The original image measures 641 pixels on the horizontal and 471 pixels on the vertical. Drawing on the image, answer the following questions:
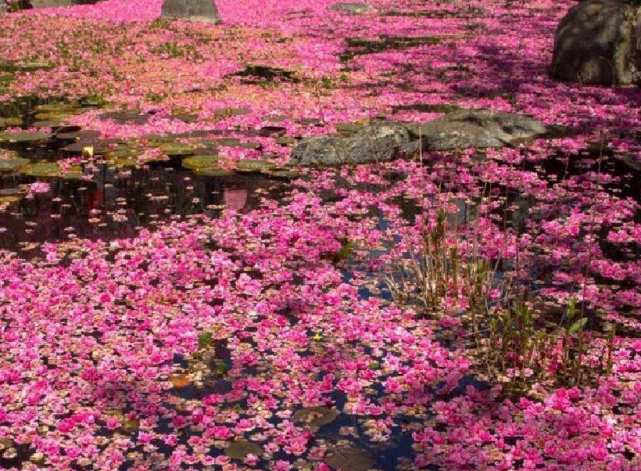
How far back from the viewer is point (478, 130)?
11.4 metres

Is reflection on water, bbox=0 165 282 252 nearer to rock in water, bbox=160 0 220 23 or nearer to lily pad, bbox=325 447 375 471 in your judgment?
lily pad, bbox=325 447 375 471

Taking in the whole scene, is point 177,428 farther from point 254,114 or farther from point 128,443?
point 254,114

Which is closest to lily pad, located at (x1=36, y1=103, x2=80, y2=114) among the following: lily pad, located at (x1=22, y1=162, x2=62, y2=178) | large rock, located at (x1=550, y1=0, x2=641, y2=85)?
lily pad, located at (x1=22, y1=162, x2=62, y2=178)

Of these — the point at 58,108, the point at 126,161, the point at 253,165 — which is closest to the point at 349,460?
the point at 253,165

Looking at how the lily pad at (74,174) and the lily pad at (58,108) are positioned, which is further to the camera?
the lily pad at (58,108)

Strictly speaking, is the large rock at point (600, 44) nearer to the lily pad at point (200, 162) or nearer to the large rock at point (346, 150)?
the large rock at point (346, 150)

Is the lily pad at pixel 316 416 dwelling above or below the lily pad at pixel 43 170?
below

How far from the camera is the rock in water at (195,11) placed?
24234 millimetres

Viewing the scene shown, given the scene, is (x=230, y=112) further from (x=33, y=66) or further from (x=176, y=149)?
(x=33, y=66)

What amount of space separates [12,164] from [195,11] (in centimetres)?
1497

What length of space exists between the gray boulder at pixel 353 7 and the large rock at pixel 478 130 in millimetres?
15537

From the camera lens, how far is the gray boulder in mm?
26688

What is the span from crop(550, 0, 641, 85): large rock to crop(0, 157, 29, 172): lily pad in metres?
9.33

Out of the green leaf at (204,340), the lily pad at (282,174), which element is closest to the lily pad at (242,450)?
the green leaf at (204,340)
